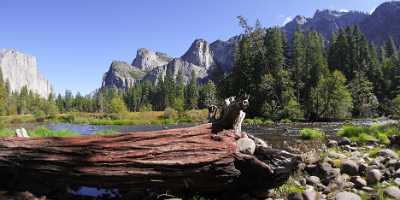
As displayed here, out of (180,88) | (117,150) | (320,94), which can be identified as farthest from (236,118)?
(180,88)

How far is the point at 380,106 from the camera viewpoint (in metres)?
70.3

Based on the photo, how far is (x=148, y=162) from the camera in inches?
311

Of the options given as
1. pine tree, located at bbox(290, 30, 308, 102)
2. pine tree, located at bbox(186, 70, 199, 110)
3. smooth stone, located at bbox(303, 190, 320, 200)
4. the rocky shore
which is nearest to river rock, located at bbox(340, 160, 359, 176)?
the rocky shore

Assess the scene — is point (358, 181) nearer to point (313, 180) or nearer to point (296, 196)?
point (313, 180)

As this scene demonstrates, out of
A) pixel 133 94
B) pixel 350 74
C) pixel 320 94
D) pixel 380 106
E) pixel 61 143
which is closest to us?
pixel 61 143

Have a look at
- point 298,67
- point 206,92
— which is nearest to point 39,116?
point 206,92

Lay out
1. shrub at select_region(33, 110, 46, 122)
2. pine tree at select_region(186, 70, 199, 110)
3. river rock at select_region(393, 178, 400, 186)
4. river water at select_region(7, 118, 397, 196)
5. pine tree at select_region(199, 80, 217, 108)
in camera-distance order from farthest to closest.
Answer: pine tree at select_region(186, 70, 199, 110)
shrub at select_region(33, 110, 46, 122)
pine tree at select_region(199, 80, 217, 108)
river water at select_region(7, 118, 397, 196)
river rock at select_region(393, 178, 400, 186)

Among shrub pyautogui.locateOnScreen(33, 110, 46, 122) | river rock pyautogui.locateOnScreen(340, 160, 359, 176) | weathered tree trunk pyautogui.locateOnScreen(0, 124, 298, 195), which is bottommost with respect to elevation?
river rock pyautogui.locateOnScreen(340, 160, 359, 176)

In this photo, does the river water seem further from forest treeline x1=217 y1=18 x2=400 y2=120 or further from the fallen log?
forest treeline x1=217 y1=18 x2=400 y2=120

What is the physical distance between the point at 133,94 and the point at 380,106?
109 m

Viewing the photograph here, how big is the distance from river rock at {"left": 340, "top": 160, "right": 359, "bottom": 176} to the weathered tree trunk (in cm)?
230

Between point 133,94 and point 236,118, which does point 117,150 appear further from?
point 133,94

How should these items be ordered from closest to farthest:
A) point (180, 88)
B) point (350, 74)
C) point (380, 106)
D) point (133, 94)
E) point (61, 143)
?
point (61, 143)
point (380, 106)
point (350, 74)
point (180, 88)
point (133, 94)

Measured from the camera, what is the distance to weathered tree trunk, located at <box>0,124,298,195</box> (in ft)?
25.9
